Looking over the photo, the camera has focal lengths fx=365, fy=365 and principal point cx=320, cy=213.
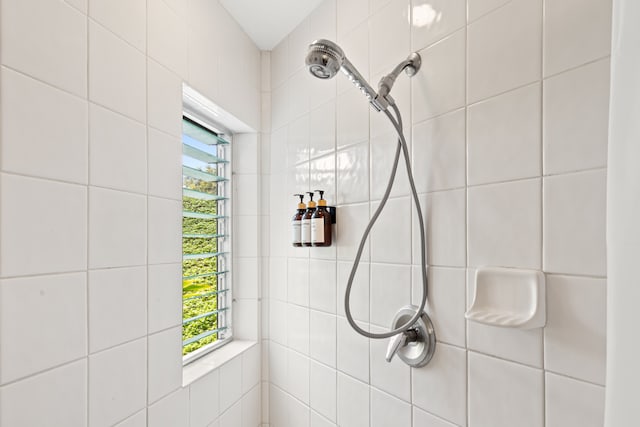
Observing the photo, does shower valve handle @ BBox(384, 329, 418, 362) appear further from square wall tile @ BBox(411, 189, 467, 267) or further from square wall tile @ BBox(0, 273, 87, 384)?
square wall tile @ BBox(0, 273, 87, 384)

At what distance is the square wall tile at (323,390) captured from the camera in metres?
1.40

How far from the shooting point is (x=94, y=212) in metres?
0.95

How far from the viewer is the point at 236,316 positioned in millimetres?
1815

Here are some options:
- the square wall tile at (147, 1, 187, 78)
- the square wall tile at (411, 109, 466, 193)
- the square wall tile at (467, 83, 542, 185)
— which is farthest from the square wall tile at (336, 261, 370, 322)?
the square wall tile at (147, 1, 187, 78)

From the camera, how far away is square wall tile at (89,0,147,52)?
0.98 meters

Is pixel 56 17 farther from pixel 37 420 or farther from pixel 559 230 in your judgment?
pixel 559 230

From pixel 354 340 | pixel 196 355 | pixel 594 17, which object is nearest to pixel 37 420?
pixel 196 355

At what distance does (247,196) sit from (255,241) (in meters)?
0.23

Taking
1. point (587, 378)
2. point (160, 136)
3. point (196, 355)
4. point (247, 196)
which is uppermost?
point (160, 136)

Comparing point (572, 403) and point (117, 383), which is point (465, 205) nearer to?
point (572, 403)

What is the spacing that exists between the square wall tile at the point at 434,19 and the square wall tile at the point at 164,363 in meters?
1.23

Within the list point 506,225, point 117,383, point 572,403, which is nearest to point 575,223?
point 506,225

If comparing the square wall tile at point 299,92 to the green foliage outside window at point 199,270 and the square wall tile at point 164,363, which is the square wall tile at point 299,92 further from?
the square wall tile at point 164,363

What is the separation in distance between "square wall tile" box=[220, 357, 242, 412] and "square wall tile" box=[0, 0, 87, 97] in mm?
1158
